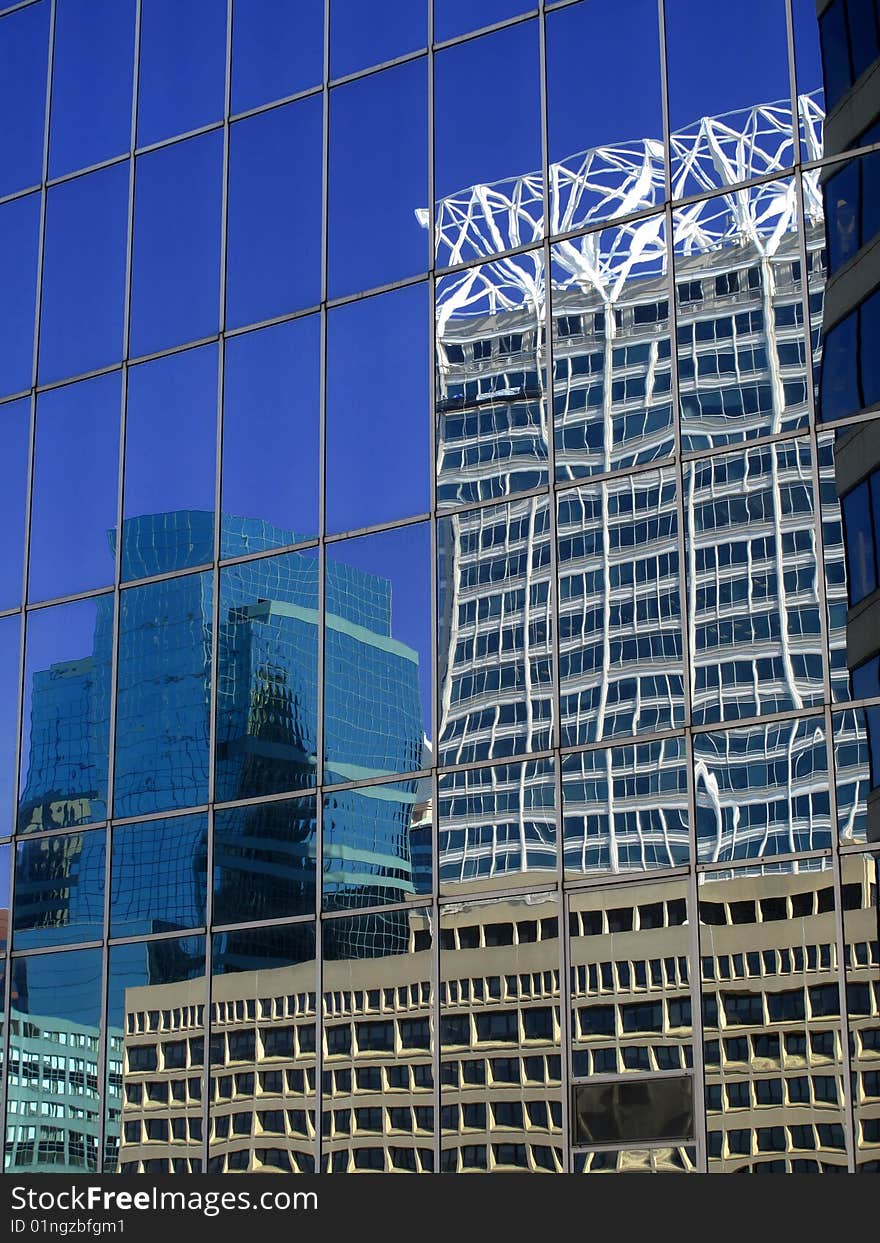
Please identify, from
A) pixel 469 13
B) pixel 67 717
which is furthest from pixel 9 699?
pixel 469 13

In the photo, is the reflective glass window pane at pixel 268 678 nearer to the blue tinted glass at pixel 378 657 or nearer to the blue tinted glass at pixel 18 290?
the blue tinted glass at pixel 378 657

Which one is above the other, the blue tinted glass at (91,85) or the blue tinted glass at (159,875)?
the blue tinted glass at (91,85)

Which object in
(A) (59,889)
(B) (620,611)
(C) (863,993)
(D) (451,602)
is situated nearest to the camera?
(C) (863,993)

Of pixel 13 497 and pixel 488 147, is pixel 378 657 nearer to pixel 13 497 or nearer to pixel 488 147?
pixel 488 147

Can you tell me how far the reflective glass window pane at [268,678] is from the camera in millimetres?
23328

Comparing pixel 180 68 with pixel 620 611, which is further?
pixel 180 68

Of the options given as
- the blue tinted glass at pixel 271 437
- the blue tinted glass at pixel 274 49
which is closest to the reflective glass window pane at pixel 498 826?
the blue tinted glass at pixel 271 437

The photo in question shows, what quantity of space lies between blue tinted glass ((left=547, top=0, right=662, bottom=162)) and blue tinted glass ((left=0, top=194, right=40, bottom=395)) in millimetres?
8799

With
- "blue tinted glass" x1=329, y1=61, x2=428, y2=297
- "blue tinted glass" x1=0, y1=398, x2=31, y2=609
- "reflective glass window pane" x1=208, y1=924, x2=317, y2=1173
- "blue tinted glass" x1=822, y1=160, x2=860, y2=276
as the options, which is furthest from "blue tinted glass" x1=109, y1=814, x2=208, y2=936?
"blue tinted glass" x1=822, y1=160, x2=860, y2=276

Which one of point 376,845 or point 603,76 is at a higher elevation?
point 603,76

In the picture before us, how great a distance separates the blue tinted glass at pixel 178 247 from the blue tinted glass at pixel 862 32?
30.0 ft

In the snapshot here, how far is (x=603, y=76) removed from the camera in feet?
76.0

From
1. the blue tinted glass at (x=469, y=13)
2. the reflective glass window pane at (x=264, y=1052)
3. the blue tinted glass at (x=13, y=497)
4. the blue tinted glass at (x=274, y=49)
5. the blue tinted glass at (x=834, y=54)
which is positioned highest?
the blue tinted glass at (x=274, y=49)

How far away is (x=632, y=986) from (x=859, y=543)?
206 inches
